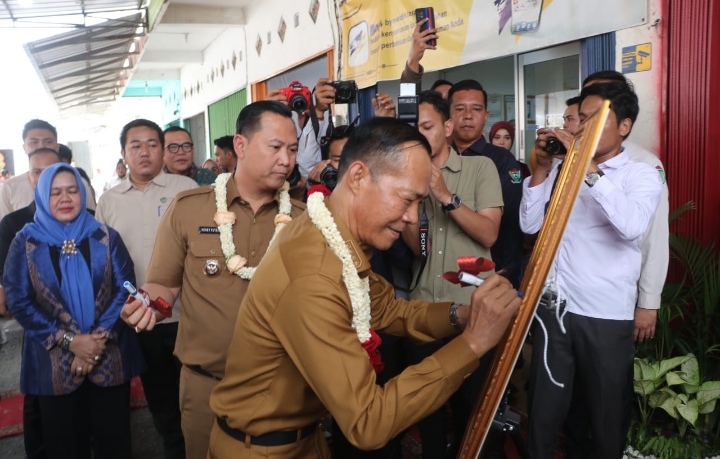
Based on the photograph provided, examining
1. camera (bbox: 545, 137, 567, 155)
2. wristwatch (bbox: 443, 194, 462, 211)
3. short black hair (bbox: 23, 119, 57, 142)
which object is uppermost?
short black hair (bbox: 23, 119, 57, 142)

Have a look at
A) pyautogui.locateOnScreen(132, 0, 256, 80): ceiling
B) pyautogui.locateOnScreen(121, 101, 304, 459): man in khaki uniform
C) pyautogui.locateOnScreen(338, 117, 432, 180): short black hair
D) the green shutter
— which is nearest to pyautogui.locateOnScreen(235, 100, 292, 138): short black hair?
pyautogui.locateOnScreen(121, 101, 304, 459): man in khaki uniform

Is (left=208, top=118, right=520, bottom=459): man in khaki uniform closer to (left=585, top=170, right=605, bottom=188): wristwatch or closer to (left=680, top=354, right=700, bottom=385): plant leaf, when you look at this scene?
(left=585, top=170, right=605, bottom=188): wristwatch

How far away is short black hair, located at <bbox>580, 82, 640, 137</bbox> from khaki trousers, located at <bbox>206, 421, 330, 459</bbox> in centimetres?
175

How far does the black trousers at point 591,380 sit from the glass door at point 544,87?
238cm

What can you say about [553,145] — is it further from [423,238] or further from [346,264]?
[346,264]

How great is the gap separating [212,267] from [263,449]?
0.86m

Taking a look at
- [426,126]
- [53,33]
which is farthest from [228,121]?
[426,126]

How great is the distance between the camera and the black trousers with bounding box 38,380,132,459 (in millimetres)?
2621

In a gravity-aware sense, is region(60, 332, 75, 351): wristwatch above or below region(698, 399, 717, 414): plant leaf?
above

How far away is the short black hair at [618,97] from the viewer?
2.41 m

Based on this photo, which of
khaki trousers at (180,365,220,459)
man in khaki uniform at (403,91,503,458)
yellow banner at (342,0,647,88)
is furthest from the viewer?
yellow banner at (342,0,647,88)

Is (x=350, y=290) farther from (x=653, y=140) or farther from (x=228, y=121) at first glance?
(x=228, y=121)

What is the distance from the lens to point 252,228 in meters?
2.35

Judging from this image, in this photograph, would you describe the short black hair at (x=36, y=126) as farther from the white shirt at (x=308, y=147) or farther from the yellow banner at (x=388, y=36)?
the yellow banner at (x=388, y=36)
